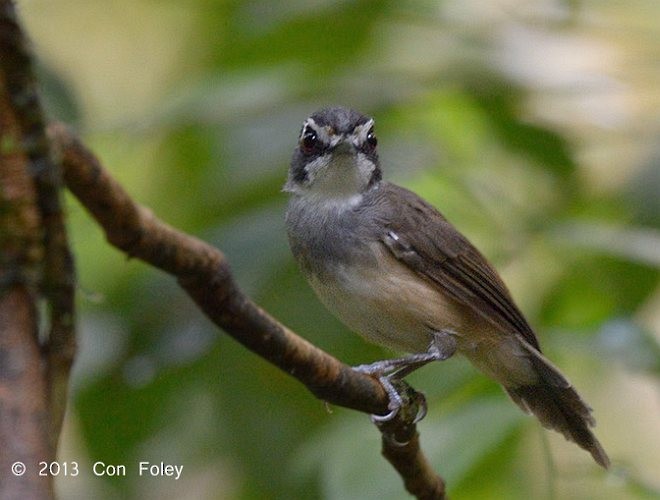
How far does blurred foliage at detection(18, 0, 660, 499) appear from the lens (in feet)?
12.4

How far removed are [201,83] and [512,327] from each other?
1663mm

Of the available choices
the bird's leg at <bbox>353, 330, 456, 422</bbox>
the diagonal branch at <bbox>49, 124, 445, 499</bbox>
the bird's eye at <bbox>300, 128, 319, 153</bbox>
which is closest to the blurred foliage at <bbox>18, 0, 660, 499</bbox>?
the bird's leg at <bbox>353, 330, 456, 422</bbox>

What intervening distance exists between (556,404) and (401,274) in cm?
79

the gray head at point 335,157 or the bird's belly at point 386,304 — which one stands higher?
the gray head at point 335,157

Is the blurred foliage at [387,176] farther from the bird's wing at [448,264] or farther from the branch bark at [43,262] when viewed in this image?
the branch bark at [43,262]

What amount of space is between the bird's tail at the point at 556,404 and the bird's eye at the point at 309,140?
112 cm

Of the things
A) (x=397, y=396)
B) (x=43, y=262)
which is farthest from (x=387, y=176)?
(x=43, y=262)

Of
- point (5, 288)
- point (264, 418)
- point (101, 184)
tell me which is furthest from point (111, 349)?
point (5, 288)

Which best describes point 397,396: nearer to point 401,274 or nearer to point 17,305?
point 401,274

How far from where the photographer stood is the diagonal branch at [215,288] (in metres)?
1.93

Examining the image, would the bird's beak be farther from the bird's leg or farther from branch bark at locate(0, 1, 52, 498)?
branch bark at locate(0, 1, 52, 498)

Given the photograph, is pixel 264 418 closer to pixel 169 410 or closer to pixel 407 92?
pixel 169 410

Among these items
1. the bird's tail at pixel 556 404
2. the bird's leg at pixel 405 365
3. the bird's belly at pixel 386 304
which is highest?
the bird's belly at pixel 386 304

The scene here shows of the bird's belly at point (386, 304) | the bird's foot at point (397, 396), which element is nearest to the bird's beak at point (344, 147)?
the bird's belly at point (386, 304)
